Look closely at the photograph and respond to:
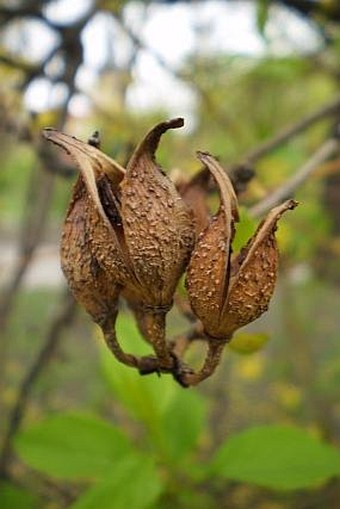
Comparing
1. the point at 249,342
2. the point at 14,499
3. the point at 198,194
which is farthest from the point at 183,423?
the point at 198,194

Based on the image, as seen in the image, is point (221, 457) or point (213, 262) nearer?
point (213, 262)

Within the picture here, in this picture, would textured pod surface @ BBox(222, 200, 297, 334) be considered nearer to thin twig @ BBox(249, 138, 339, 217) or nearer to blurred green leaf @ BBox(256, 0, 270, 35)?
thin twig @ BBox(249, 138, 339, 217)

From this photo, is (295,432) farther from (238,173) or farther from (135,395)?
(238,173)

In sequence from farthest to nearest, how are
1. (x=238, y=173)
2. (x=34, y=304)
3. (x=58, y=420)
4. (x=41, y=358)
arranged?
(x=34, y=304) → (x=41, y=358) → (x=58, y=420) → (x=238, y=173)

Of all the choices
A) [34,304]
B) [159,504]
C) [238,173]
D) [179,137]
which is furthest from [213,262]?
[34,304]

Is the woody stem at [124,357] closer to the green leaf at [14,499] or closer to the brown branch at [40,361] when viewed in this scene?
the brown branch at [40,361]

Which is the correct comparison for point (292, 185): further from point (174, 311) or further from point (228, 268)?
point (174, 311)
